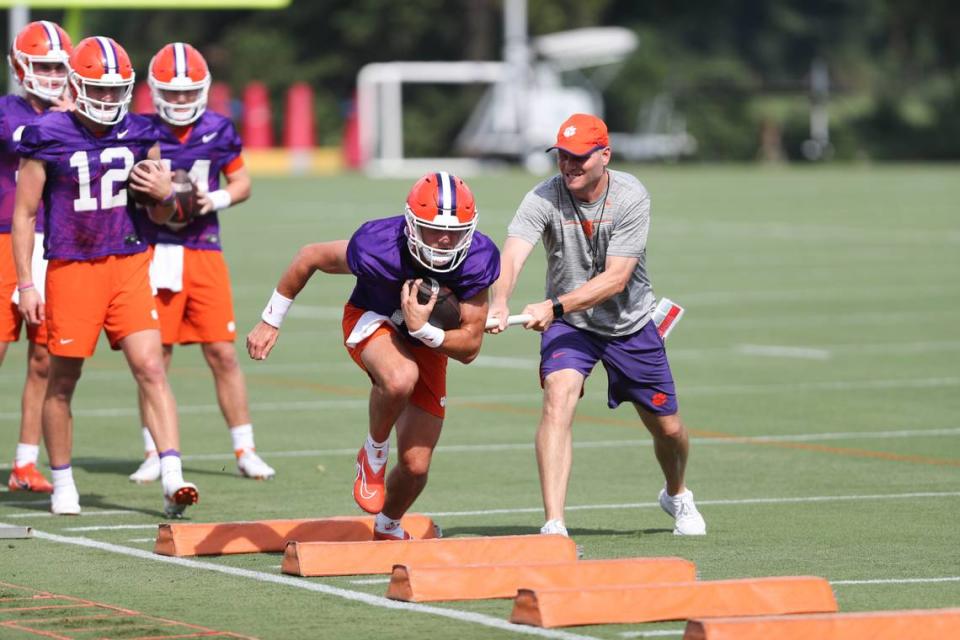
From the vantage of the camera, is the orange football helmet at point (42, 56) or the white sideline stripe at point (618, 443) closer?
the orange football helmet at point (42, 56)

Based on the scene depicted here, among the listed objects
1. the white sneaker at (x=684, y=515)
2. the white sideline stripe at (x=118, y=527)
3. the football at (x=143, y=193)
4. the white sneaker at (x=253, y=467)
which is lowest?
the white sneaker at (x=253, y=467)

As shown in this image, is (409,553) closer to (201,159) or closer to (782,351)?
(201,159)

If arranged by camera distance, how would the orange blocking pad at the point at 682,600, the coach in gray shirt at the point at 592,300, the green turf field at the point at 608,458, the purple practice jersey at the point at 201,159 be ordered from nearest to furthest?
the orange blocking pad at the point at 682,600 → the green turf field at the point at 608,458 → the coach in gray shirt at the point at 592,300 → the purple practice jersey at the point at 201,159

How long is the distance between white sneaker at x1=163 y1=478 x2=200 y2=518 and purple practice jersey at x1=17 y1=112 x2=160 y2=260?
4.08ft

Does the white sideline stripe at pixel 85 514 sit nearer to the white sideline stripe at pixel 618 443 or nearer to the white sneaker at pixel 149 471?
the white sneaker at pixel 149 471

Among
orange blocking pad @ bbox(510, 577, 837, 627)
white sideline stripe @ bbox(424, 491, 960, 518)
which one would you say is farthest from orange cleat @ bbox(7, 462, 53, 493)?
orange blocking pad @ bbox(510, 577, 837, 627)

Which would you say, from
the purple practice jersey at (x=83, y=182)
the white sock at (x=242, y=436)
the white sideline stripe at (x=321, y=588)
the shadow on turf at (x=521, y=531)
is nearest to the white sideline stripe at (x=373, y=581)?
the white sideline stripe at (x=321, y=588)

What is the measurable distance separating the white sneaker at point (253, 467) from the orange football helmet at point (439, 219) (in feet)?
11.2

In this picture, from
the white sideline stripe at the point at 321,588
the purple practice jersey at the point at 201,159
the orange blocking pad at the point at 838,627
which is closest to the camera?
the orange blocking pad at the point at 838,627

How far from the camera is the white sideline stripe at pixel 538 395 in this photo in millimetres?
14367

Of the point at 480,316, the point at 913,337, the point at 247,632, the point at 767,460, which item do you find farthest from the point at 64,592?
the point at 913,337

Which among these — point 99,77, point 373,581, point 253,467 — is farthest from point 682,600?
point 253,467

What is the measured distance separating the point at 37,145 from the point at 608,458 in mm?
4136

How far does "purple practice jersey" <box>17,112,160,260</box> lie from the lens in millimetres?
9820
